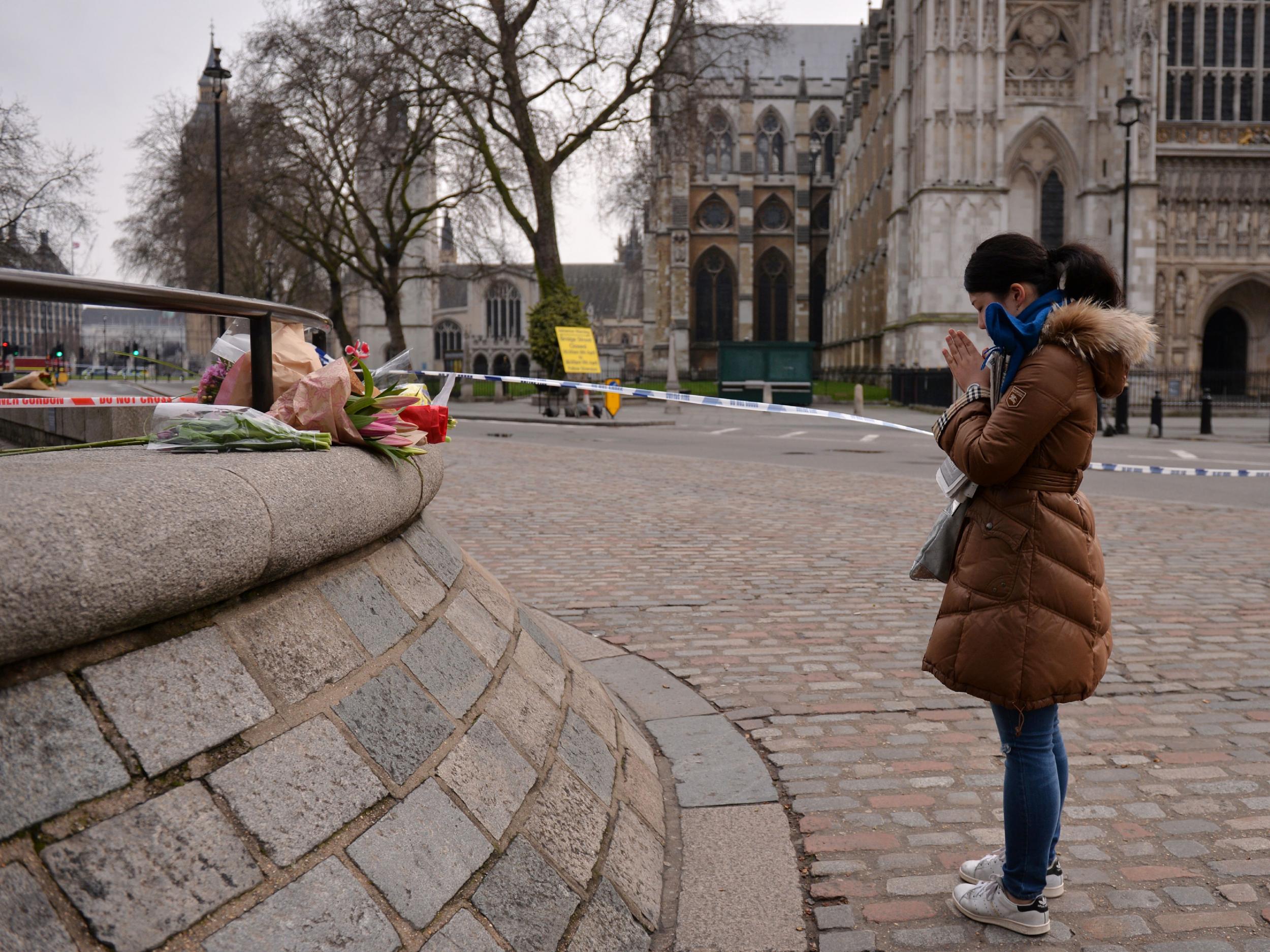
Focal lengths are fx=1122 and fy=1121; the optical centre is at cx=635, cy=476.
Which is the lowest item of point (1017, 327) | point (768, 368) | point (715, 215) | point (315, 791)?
point (315, 791)

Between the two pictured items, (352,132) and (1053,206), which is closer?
(352,132)

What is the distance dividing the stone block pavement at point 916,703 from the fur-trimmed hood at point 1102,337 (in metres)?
1.45

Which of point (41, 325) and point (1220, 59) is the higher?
point (1220, 59)

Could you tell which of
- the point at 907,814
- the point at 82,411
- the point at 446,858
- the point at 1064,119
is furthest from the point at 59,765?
the point at 1064,119

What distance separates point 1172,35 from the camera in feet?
155

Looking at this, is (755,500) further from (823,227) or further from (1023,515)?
(823,227)

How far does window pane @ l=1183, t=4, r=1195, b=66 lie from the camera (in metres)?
46.9

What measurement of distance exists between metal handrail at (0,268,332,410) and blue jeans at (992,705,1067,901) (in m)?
2.29

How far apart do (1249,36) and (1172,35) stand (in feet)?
10.3

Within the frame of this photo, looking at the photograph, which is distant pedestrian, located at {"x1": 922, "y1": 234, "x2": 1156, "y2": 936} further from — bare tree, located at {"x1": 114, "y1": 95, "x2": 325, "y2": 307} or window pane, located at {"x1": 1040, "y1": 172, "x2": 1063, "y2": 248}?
window pane, located at {"x1": 1040, "y1": 172, "x2": 1063, "y2": 248}

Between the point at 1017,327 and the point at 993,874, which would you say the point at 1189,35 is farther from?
the point at 993,874

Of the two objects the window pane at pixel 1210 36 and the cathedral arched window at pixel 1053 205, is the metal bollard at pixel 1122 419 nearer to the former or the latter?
the cathedral arched window at pixel 1053 205

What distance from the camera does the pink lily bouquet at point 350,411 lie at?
3.20 metres

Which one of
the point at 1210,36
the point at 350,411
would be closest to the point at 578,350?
the point at 350,411
